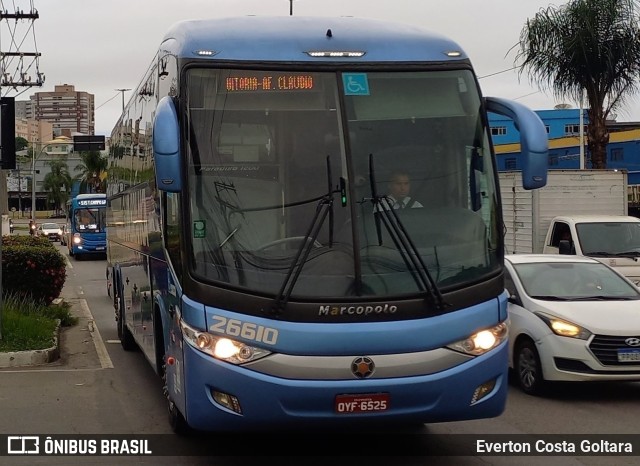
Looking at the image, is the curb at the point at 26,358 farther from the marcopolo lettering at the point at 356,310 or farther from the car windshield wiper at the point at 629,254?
the car windshield wiper at the point at 629,254

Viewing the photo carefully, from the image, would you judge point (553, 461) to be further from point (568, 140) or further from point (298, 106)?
point (568, 140)

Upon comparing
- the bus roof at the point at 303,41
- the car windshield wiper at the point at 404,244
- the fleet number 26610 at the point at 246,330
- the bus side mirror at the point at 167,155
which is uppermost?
the bus roof at the point at 303,41

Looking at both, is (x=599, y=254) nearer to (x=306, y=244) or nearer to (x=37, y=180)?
(x=306, y=244)

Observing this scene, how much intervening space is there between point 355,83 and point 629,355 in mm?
4621

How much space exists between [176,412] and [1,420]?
201 centimetres

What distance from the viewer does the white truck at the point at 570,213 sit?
1631 centimetres

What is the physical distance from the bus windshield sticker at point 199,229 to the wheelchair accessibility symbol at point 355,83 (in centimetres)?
142

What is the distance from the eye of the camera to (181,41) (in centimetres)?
710

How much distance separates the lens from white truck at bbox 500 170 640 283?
1631 cm

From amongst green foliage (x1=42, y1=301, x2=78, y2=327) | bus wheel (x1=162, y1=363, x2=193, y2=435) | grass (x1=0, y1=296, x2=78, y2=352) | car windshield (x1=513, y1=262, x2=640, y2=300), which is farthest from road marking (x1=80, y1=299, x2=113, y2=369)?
car windshield (x1=513, y1=262, x2=640, y2=300)

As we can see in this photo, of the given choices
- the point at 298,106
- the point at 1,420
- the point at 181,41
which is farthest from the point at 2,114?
the point at 298,106

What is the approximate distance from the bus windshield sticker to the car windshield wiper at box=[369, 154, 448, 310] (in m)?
1.20

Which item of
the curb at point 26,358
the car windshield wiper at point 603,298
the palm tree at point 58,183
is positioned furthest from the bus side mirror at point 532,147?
the palm tree at point 58,183

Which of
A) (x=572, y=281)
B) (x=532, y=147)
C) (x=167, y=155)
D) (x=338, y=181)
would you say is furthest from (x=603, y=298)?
(x=167, y=155)
